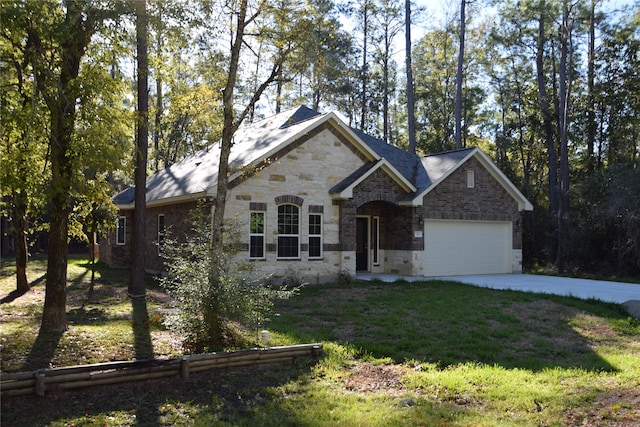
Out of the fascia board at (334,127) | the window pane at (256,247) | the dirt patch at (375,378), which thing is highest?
the fascia board at (334,127)

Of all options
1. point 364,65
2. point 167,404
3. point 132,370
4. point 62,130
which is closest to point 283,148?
point 62,130

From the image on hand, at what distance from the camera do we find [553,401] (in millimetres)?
6016

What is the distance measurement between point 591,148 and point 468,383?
84.9 ft

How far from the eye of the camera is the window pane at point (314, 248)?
1698cm

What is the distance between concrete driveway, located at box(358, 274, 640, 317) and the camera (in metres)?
13.7

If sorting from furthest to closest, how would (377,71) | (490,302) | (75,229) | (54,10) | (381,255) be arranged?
(377,71), (381,255), (490,302), (75,229), (54,10)

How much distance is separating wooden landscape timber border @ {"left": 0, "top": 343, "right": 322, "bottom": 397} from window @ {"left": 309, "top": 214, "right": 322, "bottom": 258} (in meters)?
9.23

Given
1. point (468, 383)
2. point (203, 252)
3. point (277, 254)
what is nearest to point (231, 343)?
point (203, 252)

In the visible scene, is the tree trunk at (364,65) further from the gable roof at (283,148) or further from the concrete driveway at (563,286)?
the concrete driveway at (563,286)

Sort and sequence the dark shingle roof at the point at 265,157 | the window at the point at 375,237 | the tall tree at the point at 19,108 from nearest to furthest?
the tall tree at the point at 19,108, the dark shingle roof at the point at 265,157, the window at the point at 375,237

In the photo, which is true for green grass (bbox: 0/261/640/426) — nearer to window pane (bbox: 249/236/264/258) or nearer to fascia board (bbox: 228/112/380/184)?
window pane (bbox: 249/236/264/258)

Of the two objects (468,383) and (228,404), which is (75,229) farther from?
(468,383)

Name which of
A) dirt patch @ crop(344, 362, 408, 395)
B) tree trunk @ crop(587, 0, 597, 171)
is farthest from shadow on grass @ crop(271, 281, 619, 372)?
tree trunk @ crop(587, 0, 597, 171)

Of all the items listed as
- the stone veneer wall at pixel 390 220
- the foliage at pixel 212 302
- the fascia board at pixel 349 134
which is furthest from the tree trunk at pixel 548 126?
the foliage at pixel 212 302
